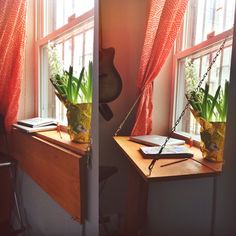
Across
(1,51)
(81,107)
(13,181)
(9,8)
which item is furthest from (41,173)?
(9,8)

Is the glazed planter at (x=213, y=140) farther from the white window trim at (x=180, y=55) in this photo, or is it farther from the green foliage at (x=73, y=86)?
the green foliage at (x=73, y=86)

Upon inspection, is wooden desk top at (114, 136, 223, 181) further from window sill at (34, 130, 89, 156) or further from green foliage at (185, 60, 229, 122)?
window sill at (34, 130, 89, 156)

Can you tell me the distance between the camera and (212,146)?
0.57 m

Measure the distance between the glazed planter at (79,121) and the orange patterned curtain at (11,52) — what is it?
0.84 metres

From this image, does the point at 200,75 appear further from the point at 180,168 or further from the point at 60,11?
the point at 60,11

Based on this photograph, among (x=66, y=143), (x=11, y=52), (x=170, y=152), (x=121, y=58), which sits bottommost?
(x=66, y=143)

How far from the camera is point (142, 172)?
23.3 inches

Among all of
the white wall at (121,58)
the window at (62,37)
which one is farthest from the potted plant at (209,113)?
the window at (62,37)

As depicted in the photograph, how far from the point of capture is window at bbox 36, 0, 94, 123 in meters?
1.23

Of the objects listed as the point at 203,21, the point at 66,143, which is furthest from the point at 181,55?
the point at 66,143

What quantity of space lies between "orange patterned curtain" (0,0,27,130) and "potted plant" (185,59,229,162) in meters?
1.55

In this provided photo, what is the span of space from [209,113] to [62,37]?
1367 millimetres

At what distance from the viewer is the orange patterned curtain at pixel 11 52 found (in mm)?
1745

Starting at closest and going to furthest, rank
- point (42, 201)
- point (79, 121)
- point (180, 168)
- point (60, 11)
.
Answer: point (180, 168) < point (79, 121) < point (42, 201) < point (60, 11)
